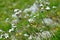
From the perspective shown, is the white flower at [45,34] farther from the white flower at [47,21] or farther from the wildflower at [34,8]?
the wildflower at [34,8]

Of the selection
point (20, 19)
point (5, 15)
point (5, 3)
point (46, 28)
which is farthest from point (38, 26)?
point (5, 3)

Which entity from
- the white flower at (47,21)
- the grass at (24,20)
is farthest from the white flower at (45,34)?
the white flower at (47,21)

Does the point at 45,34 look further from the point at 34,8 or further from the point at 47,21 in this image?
the point at 34,8

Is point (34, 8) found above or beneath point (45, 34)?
above

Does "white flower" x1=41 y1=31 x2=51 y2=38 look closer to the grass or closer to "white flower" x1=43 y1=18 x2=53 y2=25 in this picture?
the grass

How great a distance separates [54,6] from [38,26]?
123 cm

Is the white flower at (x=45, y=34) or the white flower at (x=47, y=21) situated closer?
the white flower at (x=45, y=34)

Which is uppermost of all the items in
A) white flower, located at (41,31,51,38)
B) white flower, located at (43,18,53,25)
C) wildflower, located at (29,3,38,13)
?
wildflower, located at (29,3,38,13)

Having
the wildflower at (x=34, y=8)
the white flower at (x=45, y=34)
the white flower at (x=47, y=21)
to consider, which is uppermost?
the wildflower at (x=34, y=8)

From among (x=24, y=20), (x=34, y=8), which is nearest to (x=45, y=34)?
(x=24, y=20)

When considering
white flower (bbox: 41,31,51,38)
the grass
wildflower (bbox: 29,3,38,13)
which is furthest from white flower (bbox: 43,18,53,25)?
wildflower (bbox: 29,3,38,13)

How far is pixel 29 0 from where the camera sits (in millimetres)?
9828

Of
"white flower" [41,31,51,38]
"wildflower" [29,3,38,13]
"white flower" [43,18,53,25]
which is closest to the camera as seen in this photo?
"white flower" [41,31,51,38]

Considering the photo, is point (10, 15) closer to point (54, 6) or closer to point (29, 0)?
point (29, 0)
